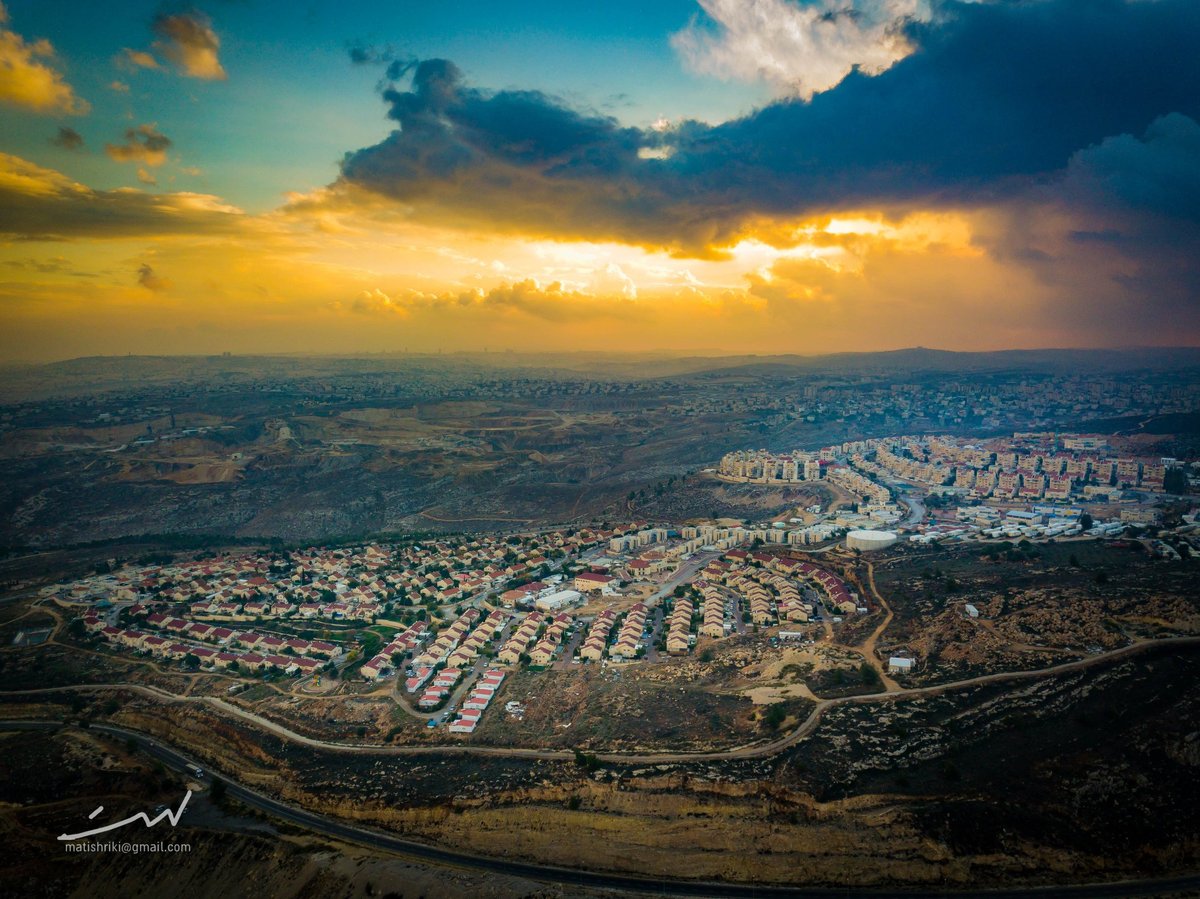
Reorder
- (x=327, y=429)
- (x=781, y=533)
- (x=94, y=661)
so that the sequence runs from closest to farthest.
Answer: (x=94, y=661) < (x=781, y=533) < (x=327, y=429)

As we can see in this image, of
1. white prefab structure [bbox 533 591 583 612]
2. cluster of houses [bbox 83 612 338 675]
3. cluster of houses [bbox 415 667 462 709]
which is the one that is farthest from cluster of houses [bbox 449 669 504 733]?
cluster of houses [bbox 83 612 338 675]

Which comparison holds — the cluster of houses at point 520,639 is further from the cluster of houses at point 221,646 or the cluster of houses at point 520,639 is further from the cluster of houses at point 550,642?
the cluster of houses at point 221,646

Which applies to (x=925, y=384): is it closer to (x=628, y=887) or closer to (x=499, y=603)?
(x=499, y=603)

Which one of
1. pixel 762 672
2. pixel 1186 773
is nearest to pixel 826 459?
pixel 762 672

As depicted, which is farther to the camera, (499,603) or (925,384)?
(925,384)

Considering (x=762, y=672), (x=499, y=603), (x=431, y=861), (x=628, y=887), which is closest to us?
(x=628, y=887)

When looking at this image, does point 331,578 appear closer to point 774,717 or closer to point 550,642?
point 550,642

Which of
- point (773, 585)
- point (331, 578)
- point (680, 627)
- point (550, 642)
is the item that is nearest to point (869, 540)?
point (773, 585)
